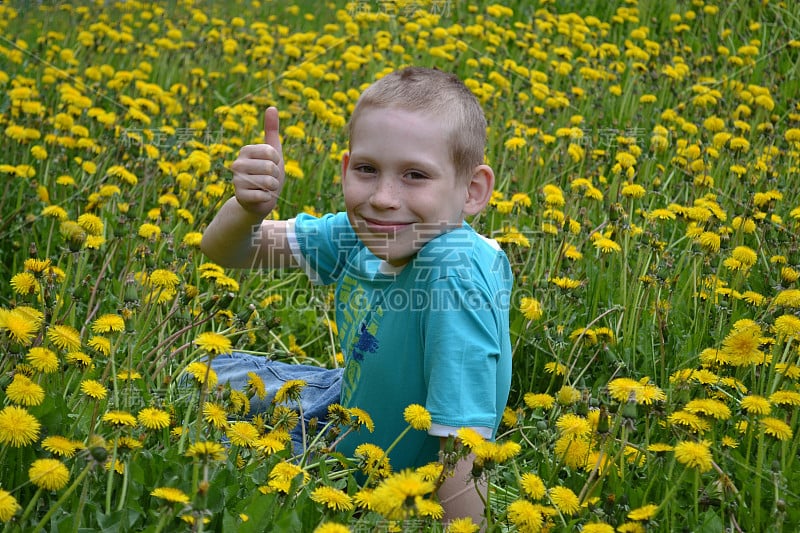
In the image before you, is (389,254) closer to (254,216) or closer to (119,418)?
(254,216)

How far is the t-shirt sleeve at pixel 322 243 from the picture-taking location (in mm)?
2311

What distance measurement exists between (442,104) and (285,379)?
40.0 inches

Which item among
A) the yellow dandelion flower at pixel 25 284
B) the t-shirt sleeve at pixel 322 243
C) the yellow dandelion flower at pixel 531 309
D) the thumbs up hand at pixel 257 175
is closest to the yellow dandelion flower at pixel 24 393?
the yellow dandelion flower at pixel 25 284

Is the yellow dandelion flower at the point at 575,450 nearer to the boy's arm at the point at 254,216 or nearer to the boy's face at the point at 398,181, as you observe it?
the boy's face at the point at 398,181

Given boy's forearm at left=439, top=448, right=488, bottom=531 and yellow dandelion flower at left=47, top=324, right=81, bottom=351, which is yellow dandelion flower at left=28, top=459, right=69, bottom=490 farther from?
boy's forearm at left=439, top=448, right=488, bottom=531

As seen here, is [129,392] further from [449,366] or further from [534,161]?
[534,161]

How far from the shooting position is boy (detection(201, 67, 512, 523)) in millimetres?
1780

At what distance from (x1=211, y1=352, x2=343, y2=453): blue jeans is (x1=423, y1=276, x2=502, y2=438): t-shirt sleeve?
0.56 meters

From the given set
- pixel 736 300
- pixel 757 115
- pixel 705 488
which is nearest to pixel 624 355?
pixel 736 300

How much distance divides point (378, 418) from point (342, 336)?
27cm

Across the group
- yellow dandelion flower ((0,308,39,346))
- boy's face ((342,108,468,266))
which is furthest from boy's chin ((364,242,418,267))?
yellow dandelion flower ((0,308,39,346))

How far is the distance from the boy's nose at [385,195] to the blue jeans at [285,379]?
0.67 metres

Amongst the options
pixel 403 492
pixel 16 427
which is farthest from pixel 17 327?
pixel 403 492

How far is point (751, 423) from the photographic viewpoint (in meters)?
1.79
